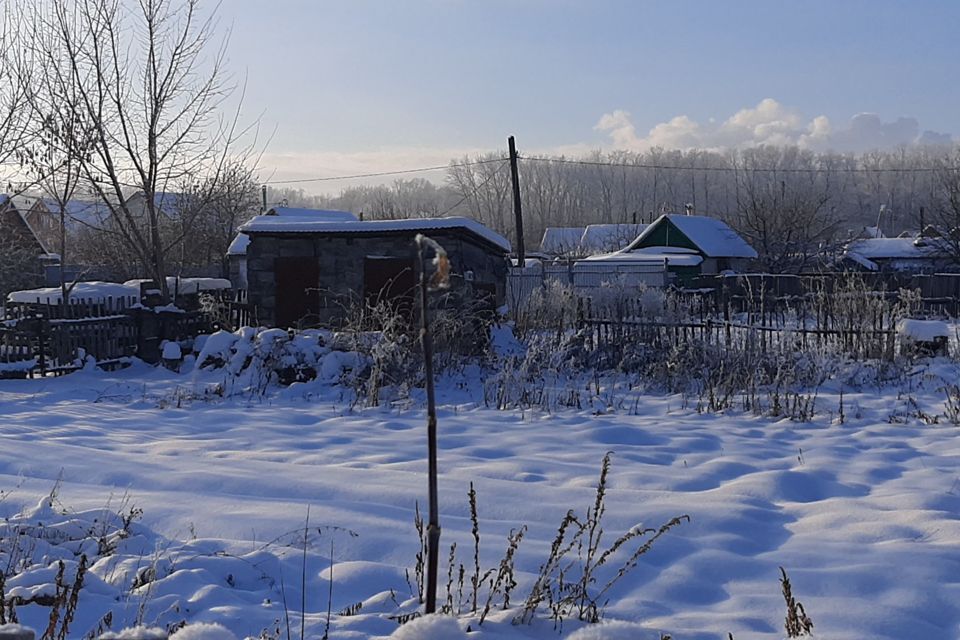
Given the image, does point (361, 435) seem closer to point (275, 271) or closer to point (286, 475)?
point (286, 475)

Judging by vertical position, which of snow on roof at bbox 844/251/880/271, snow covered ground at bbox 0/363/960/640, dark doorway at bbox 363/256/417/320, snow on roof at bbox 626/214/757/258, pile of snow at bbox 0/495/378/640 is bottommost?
snow covered ground at bbox 0/363/960/640

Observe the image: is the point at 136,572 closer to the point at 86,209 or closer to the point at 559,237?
the point at 86,209

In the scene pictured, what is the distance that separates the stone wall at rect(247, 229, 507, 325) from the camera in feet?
51.5

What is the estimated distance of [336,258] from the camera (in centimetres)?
1631

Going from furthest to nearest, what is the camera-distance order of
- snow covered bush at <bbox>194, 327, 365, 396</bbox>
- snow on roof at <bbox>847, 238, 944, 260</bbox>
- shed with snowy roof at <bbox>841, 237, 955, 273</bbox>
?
snow on roof at <bbox>847, 238, 944, 260</bbox>, shed with snowy roof at <bbox>841, 237, 955, 273</bbox>, snow covered bush at <bbox>194, 327, 365, 396</bbox>

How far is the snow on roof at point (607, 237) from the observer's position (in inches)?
2324

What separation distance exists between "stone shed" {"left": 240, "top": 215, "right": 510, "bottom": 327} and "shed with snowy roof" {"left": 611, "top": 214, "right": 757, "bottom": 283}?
18869 millimetres

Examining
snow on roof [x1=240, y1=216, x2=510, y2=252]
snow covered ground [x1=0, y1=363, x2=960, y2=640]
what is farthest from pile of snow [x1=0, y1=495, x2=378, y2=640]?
snow on roof [x1=240, y1=216, x2=510, y2=252]

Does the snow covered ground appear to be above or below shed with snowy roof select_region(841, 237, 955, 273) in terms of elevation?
below

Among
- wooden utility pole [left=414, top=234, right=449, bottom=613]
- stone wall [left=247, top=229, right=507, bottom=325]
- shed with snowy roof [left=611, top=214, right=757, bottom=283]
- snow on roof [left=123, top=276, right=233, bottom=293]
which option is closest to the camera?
wooden utility pole [left=414, top=234, right=449, bottom=613]

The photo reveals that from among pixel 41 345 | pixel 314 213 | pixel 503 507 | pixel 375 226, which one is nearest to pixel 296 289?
pixel 375 226

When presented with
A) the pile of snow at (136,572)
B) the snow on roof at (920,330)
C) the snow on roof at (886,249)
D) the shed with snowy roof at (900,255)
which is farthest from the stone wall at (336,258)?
the snow on roof at (886,249)

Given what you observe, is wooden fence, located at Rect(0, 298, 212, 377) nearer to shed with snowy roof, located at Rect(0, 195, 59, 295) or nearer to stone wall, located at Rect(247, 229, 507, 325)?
stone wall, located at Rect(247, 229, 507, 325)

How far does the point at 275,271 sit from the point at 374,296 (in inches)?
87.4
